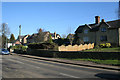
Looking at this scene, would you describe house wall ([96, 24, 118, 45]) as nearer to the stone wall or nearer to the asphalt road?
the stone wall

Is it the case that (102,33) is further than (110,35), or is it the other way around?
(102,33)

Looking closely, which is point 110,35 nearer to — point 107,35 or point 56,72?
point 107,35

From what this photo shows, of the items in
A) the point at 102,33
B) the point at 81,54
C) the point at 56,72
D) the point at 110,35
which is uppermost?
the point at 102,33

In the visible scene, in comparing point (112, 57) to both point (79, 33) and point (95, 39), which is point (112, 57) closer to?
point (95, 39)

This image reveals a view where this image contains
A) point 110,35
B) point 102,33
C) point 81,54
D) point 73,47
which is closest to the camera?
point 81,54

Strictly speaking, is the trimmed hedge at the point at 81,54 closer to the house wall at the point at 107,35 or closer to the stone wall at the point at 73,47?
the stone wall at the point at 73,47

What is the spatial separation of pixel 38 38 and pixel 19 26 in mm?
20678

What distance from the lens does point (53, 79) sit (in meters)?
8.55

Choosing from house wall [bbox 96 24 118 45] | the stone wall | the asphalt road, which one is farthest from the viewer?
house wall [bbox 96 24 118 45]

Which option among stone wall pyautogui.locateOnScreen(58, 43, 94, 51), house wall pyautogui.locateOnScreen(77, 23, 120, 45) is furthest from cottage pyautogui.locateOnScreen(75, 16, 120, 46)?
stone wall pyautogui.locateOnScreen(58, 43, 94, 51)

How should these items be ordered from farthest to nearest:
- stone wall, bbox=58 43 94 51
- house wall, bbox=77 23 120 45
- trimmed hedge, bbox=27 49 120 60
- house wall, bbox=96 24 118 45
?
house wall, bbox=96 24 118 45, house wall, bbox=77 23 120 45, stone wall, bbox=58 43 94 51, trimmed hedge, bbox=27 49 120 60

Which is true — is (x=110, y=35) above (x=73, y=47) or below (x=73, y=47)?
above

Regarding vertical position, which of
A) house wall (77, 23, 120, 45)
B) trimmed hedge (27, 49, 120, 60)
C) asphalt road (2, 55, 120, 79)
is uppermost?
house wall (77, 23, 120, 45)

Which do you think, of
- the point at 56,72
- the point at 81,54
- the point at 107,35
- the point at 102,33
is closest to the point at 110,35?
the point at 107,35
